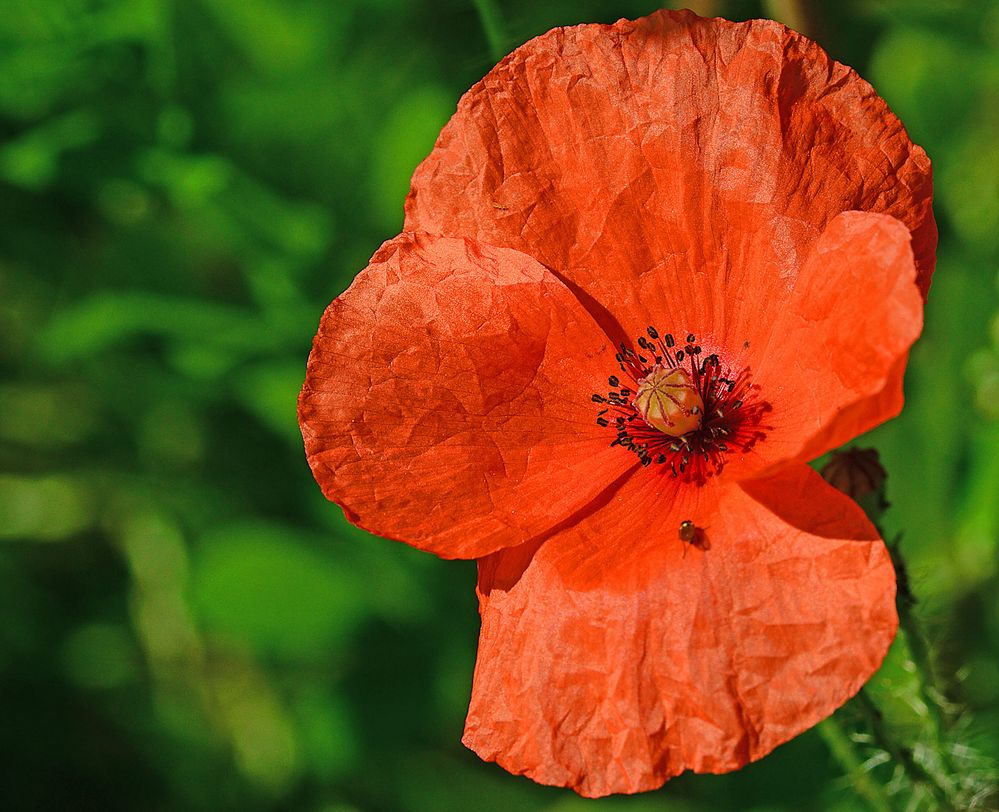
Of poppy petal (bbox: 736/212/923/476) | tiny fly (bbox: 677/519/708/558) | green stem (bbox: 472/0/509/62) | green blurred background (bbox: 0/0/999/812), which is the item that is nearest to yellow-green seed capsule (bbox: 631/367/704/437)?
poppy petal (bbox: 736/212/923/476)

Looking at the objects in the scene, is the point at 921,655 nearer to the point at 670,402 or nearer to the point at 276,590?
Answer: the point at 670,402

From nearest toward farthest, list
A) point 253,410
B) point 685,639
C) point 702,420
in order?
point 685,639 < point 702,420 < point 253,410

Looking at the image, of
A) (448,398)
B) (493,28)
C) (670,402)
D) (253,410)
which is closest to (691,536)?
(670,402)

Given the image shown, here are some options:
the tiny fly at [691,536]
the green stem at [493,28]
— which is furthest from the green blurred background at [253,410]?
the tiny fly at [691,536]

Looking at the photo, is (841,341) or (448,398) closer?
(841,341)

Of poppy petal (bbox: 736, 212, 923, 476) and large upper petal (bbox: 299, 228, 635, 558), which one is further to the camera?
large upper petal (bbox: 299, 228, 635, 558)

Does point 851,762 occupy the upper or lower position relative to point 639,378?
lower

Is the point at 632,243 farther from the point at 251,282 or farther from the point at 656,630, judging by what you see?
the point at 251,282

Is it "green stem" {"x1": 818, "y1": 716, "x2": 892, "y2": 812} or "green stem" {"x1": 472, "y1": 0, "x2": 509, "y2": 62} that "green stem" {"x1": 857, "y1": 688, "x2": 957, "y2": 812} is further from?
"green stem" {"x1": 472, "y1": 0, "x2": 509, "y2": 62}
